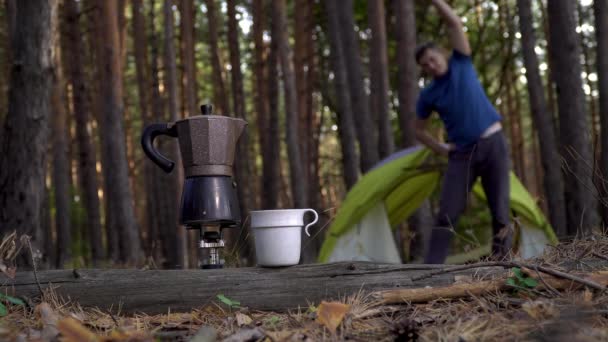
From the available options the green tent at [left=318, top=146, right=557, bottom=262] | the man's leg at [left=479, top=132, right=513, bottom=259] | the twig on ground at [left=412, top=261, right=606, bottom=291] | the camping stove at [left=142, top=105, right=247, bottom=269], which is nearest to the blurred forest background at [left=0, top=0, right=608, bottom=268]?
the camping stove at [left=142, top=105, right=247, bottom=269]

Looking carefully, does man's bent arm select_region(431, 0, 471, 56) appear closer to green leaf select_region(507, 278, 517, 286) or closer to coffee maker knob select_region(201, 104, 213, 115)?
coffee maker knob select_region(201, 104, 213, 115)

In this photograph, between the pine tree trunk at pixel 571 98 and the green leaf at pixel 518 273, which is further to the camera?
the pine tree trunk at pixel 571 98

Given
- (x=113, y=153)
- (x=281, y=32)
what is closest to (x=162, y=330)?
(x=113, y=153)

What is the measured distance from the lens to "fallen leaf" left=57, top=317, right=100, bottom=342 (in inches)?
74.5

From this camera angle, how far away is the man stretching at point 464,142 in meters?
4.28

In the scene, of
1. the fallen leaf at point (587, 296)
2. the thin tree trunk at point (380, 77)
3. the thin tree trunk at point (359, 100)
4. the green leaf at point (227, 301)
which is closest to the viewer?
the fallen leaf at point (587, 296)

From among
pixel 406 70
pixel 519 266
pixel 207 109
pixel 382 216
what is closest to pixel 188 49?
pixel 406 70

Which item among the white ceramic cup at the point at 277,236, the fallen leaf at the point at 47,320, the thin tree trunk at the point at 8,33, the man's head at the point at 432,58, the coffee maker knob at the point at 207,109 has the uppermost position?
the thin tree trunk at the point at 8,33

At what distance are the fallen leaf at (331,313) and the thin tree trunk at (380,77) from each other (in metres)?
6.52

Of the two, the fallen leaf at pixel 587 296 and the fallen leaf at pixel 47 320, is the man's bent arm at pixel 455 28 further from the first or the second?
the fallen leaf at pixel 47 320

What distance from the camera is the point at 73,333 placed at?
192cm

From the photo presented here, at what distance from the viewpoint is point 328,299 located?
2.54 metres

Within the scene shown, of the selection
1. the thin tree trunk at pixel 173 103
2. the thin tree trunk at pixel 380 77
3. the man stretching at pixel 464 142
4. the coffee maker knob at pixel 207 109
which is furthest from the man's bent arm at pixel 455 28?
the thin tree trunk at pixel 173 103

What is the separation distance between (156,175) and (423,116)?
8525 millimetres
